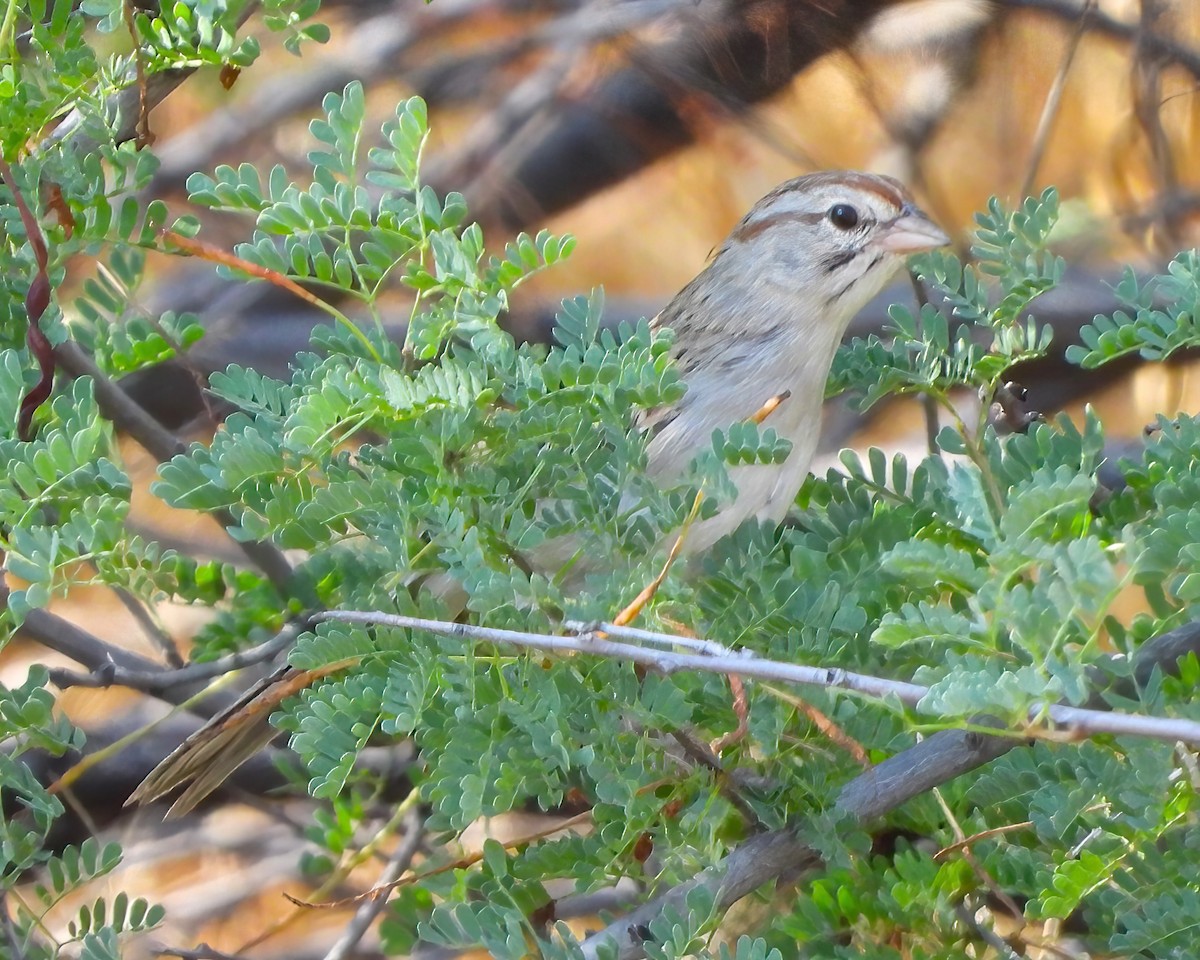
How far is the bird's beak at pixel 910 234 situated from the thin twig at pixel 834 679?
2.95ft

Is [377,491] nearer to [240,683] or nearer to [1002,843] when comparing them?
[1002,843]

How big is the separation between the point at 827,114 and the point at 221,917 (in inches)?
77.3

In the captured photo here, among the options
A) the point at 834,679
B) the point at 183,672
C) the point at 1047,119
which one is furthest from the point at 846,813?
the point at 1047,119

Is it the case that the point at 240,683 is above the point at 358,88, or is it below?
below

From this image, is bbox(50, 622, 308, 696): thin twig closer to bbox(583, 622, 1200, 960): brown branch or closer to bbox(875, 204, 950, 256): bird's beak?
bbox(583, 622, 1200, 960): brown branch

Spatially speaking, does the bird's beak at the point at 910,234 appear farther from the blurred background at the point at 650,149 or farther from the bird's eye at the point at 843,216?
the blurred background at the point at 650,149

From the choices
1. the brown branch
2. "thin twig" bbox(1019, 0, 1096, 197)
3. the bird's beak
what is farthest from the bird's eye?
"thin twig" bbox(1019, 0, 1096, 197)

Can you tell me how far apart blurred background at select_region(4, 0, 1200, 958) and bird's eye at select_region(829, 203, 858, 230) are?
85 cm

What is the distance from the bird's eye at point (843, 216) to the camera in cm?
160

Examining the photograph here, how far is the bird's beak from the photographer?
151cm

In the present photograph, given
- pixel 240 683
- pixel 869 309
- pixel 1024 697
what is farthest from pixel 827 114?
pixel 1024 697

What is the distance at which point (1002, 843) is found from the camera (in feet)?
3.63

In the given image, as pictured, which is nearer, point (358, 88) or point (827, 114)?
point (358, 88)

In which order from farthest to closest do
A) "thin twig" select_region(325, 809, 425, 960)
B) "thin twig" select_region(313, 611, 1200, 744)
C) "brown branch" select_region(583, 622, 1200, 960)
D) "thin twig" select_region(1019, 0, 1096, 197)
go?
"thin twig" select_region(1019, 0, 1096, 197) → "thin twig" select_region(325, 809, 425, 960) → "brown branch" select_region(583, 622, 1200, 960) → "thin twig" select_region(313, 611, 1200, 744)
